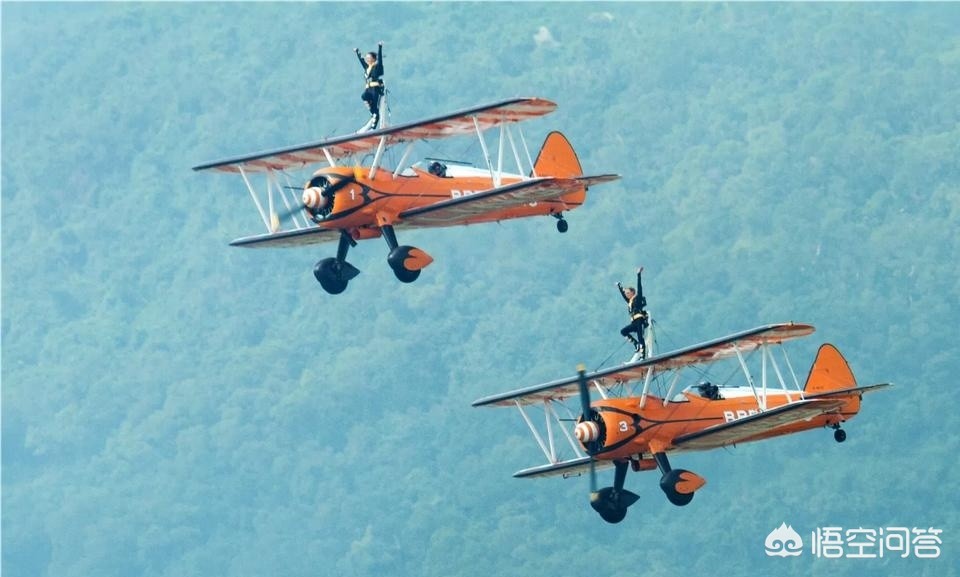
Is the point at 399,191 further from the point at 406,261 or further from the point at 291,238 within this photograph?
the point at 291,238

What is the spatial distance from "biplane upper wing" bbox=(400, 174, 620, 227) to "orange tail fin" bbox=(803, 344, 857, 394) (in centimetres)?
770

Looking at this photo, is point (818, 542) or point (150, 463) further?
point (150, 463)

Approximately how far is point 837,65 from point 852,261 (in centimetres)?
2863

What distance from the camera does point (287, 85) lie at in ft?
554

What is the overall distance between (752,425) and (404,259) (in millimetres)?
8426

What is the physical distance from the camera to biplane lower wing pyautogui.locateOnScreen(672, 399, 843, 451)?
61.9 m

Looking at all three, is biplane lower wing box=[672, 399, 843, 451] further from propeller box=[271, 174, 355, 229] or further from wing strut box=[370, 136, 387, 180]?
propeller box=[271, 174, 355, 229]

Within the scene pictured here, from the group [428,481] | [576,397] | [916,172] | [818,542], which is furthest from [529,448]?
[576,397]

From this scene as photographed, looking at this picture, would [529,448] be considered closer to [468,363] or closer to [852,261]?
[468,363]

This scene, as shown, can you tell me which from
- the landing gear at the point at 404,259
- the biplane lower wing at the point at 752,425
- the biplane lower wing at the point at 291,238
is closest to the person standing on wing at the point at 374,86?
the biplane lower wing at the point at 291,238

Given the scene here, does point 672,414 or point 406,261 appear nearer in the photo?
point 672,414

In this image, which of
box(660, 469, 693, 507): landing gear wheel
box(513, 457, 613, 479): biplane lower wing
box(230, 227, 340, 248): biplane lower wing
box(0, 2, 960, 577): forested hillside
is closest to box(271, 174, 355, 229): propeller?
box(230, 227, 340, 248): biplane lower wing

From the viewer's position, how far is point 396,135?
65062mm

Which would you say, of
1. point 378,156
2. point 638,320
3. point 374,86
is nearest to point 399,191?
point 378,156
